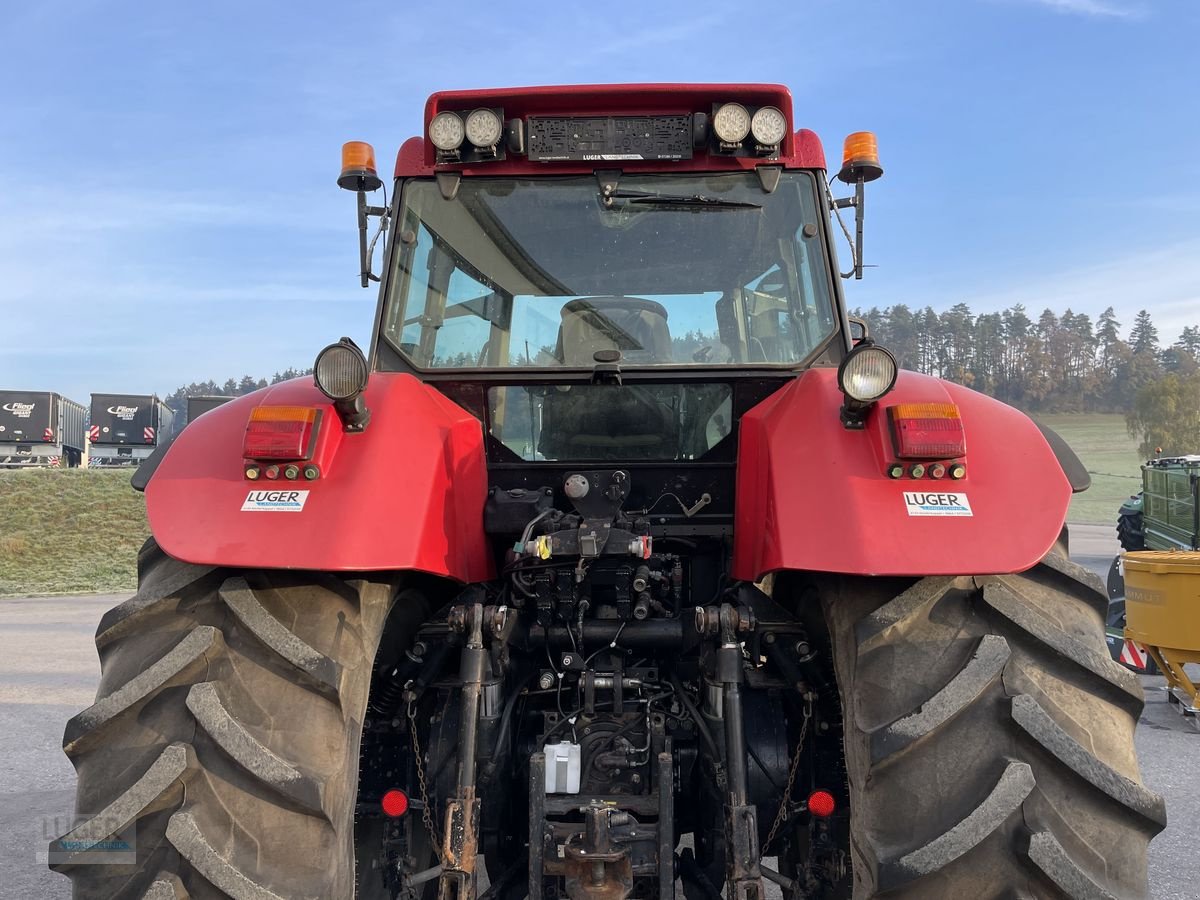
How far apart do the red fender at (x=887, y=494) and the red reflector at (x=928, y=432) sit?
1.9 inches

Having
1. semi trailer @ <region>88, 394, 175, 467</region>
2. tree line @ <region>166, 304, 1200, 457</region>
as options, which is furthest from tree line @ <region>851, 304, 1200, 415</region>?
semi trailer @ <region>88, 394, 175, 467</region>

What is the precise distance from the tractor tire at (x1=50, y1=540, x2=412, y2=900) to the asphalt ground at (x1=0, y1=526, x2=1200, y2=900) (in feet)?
1.78

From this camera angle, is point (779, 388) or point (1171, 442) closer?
point (779, 388)

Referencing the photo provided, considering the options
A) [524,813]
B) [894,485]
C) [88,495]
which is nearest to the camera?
[894,485]

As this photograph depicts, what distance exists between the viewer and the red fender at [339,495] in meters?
2.34

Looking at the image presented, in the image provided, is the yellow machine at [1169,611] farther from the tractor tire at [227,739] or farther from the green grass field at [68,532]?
the green grass field at [68,532]

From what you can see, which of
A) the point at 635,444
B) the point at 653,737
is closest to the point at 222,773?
the point at 653,737

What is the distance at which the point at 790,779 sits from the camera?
2.79 metres

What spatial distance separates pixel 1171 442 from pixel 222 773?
56145mm

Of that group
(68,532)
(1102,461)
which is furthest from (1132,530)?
(1102,461)

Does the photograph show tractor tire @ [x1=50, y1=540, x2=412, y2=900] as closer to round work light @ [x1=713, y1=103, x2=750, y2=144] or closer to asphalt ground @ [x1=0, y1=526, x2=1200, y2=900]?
asphalt ground @ [x1=0, y1=526, x2=1200, y2=900]

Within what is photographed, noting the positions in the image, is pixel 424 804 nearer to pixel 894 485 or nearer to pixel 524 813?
pixel 524 813

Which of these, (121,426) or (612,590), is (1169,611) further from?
(121,426)

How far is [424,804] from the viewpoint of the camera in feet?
9.50
